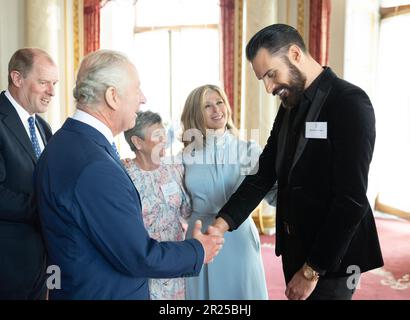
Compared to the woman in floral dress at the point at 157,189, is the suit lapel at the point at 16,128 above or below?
above

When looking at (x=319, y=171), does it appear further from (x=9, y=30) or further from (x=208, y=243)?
(x=9, y=30)

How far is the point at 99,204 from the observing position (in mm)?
1440

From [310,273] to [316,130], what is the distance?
555 mm

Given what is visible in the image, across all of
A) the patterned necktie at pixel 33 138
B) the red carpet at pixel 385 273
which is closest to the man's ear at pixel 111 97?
the patterned necktie at pixel 33 138

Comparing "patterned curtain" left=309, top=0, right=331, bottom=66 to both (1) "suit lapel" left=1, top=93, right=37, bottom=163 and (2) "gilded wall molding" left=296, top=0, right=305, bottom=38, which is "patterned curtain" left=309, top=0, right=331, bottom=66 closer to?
(2) "gilded wall molding" left=296, top=0, right=305, bottom=38

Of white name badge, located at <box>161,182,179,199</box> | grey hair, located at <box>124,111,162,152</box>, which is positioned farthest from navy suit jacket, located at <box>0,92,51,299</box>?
white name badge, located at <box>161,182,179,199</box>

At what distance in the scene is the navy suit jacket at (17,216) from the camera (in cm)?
239

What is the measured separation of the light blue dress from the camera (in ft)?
9.13

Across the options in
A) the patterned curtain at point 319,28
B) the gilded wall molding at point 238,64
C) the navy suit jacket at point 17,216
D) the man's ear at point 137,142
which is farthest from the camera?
the gilded wall molding at point 238,64

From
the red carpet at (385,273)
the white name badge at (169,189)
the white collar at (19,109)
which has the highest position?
the white collar at (19,109)

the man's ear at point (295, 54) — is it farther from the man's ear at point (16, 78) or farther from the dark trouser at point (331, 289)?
the man's ear at point (16, 78)

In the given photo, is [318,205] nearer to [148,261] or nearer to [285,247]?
[285,247]

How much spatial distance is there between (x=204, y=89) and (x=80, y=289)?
5.72 feet

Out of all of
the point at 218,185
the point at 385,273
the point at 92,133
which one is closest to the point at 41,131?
the point at 218,185
